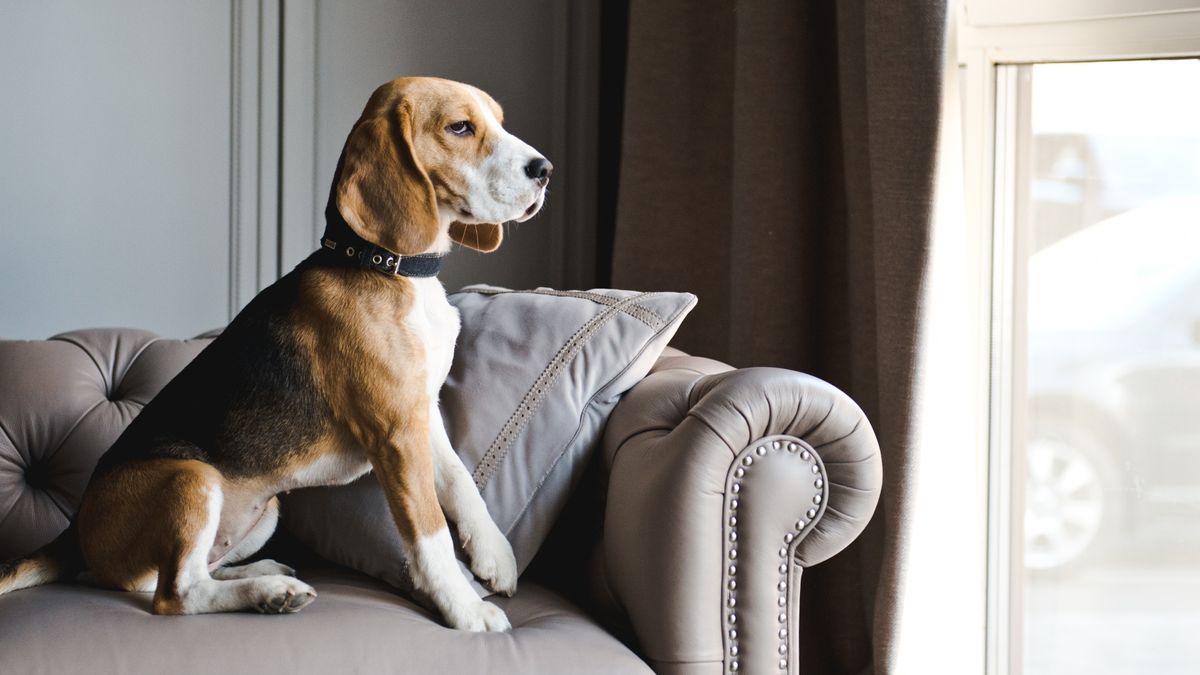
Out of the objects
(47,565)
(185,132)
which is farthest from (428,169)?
(185,132)

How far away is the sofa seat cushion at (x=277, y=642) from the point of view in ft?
3.79

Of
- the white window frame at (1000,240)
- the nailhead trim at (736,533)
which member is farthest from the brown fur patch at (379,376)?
the white window frame at (1000,240)

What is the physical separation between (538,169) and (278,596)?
2.05 feet

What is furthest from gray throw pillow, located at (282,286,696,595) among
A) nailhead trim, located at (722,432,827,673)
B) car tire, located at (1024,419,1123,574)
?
car tire, located at (1024,419,1123,574)

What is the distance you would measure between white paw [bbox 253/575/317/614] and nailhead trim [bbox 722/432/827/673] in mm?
518

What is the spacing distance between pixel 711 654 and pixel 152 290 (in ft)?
5.09

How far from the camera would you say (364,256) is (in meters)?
1.37

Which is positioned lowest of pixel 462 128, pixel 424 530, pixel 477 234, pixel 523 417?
pixel 424 530

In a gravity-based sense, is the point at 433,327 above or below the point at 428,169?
below

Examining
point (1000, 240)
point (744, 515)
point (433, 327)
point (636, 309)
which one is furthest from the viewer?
point (1000, 240)

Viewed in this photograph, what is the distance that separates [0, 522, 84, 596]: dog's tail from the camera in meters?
1.36

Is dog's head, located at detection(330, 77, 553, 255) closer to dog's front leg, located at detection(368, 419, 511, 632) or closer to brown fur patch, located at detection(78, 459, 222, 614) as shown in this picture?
dog's front leg, located at detection(368, 419, 511, 632)

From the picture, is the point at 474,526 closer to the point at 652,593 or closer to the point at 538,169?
the point at 652,593

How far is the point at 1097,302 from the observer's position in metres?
1.94
